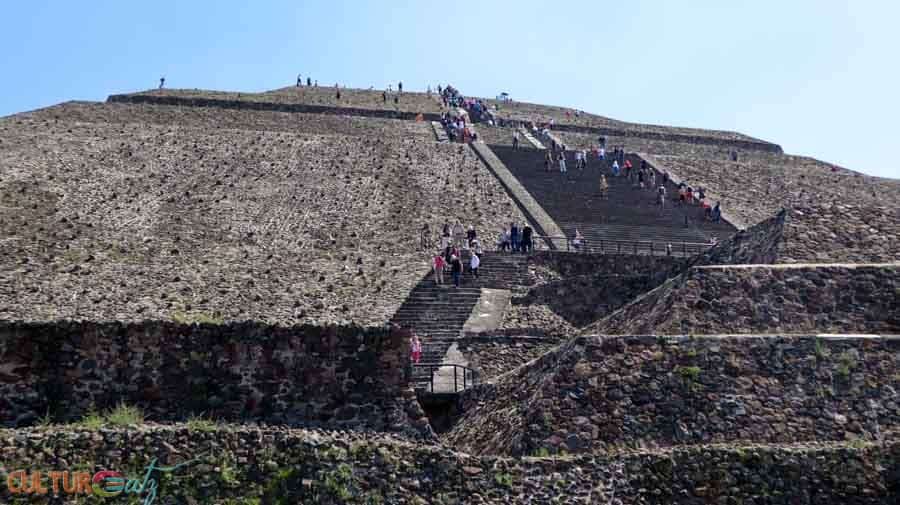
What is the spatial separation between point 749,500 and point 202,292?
40.3 feet

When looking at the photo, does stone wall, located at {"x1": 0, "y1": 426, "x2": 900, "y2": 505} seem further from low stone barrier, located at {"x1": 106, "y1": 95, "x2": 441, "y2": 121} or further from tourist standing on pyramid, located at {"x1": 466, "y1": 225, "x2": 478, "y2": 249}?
low stone barrier, located at {"x1": 106, "y1": 95, "x2": 441, "y2": 121}

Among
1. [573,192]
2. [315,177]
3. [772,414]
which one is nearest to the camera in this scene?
[772,414]

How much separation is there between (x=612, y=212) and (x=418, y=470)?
68.2 ft

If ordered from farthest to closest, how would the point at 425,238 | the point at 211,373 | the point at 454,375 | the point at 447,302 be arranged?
the point at 425,238 < the point at 447,302 < the point at 454,375 < the point at 211,373

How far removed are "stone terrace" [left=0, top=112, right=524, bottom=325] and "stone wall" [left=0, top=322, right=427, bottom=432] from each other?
0.65 meters

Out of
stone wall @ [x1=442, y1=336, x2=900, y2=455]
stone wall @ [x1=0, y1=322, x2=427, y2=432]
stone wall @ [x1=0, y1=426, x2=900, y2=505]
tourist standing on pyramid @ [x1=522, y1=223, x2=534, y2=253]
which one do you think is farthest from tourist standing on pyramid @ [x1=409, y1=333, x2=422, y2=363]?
tourist standing on pyramid @ [x1=522, y1=223, x2=534, y2=253]

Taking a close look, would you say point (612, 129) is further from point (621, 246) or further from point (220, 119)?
point (621, 246)

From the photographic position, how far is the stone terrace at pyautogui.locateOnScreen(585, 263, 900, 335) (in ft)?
42.7

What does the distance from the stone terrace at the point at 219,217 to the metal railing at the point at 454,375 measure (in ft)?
6.02

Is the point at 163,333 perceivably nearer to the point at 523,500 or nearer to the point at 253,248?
the point at 523,500

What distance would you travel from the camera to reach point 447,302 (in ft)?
65.3

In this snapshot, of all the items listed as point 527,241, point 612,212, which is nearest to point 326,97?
point 612,212

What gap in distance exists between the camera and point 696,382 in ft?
35.9

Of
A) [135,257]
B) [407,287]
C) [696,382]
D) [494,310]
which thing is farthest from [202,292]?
[696,382]
